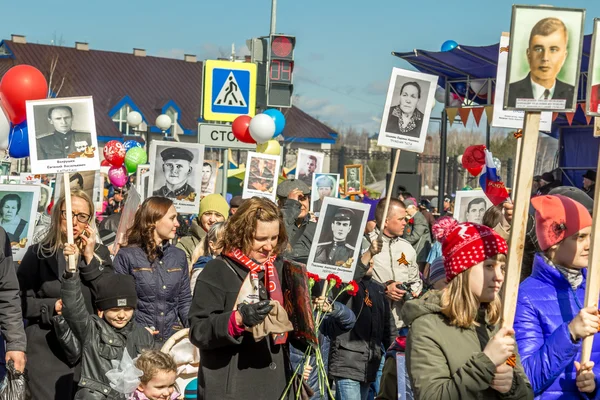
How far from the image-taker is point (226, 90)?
39.2ft

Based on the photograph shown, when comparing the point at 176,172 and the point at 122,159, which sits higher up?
the point at 176,172

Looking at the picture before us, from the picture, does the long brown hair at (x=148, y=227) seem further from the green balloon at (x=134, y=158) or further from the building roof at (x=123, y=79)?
the building roof at (x=123, y=79)

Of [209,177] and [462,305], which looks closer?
[462,305]

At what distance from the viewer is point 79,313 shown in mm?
6082

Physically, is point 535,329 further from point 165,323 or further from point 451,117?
point 451,117

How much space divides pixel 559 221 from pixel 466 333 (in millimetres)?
845

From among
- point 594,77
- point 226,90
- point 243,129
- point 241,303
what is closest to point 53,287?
point 241,303

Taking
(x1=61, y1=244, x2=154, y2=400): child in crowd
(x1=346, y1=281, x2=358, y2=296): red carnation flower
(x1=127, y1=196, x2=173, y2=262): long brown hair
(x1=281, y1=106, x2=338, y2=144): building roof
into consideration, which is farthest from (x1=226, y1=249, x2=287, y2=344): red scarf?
(x1=281, y1=106, x2=338, y2=144): building roof

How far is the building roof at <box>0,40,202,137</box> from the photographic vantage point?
62625mm

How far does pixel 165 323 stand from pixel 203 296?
91.4 inches

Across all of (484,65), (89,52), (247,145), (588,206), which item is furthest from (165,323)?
(89,52)

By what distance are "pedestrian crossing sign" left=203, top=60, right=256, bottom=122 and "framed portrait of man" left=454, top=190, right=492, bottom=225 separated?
2.97 meters

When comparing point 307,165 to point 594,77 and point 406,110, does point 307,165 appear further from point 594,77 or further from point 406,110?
point 594,77

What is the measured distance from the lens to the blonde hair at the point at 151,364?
581 cm
